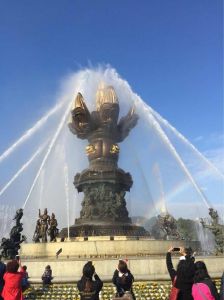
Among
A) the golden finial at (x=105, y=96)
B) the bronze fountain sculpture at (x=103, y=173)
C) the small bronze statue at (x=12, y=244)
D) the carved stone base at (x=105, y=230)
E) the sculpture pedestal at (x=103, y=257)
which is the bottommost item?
the sculpture pedestal at (x=103, y=257)

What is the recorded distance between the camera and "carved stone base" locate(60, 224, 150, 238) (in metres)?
27.0

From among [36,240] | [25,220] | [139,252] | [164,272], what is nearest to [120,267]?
[164,272]

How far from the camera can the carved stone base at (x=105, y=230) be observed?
27016 millimetres

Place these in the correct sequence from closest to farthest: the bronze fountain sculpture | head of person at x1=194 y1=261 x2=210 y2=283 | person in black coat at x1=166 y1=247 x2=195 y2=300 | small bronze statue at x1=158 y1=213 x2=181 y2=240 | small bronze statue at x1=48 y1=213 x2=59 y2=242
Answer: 1. head of person at x1=194 y1=261 x2=210 y2=283
2. person in black coat at x1=166 y1=247 x2=195 y2=300
3. small bronze statue at x1=48 y1=213 x2=59 y2=242
4. the bronze fountain sculpture
5. small bronze statue at x1=158 y1=213 x2=181 y2=240

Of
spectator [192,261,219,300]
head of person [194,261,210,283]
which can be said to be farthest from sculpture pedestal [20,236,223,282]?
spectator [192,261,219,300]

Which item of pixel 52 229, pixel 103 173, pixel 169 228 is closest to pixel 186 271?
pixel 52 229

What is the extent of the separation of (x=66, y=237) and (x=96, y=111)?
11904 mm

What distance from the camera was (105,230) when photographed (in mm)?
27109

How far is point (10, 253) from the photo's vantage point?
79.3ft

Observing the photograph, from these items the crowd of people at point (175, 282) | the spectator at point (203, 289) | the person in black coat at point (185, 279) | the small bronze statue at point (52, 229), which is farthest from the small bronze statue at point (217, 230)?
the spectator at point (203, 289)

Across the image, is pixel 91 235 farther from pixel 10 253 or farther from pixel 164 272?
pixel 164 272

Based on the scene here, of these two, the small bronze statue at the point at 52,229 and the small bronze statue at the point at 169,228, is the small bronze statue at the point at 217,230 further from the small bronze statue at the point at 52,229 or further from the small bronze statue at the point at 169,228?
the small bronze statue at the point at 52,229

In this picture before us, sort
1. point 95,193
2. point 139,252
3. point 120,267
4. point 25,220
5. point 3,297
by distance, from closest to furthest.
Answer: point 3,297
point 120,267
point 139,252
point 95,193
point 25,220

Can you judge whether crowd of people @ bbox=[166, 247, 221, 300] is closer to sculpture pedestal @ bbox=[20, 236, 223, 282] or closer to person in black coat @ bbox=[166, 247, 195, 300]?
person in black coat @ bbox=[166, 247, 195, 300]
